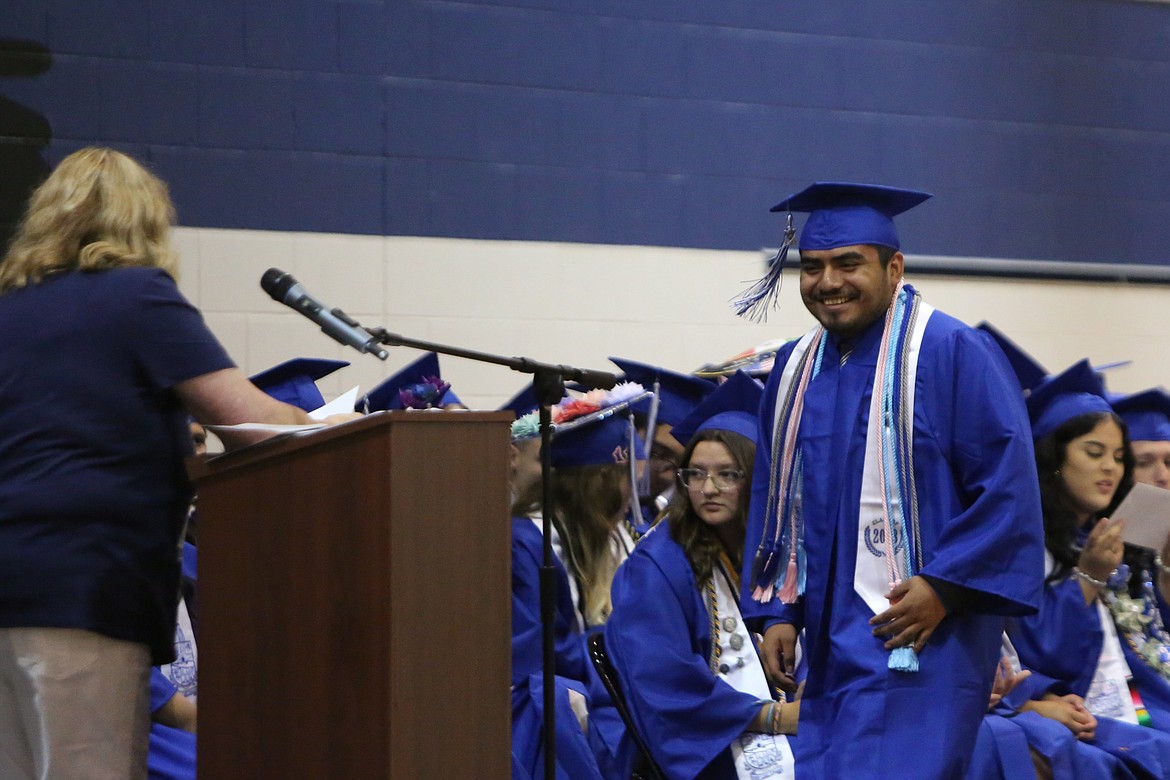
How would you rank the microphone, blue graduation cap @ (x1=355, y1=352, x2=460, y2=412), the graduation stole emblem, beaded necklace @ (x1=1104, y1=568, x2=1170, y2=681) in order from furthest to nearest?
blue graduation cap @ (x1=355, y1=352, x2=460, y2=412)
beaded necklace @ (x1=1104, y1=568, x2=1170, y2=681)
the graduation stole emblem
the microphone

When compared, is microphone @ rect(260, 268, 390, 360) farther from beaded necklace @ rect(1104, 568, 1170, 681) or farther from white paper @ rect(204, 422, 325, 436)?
beaded necklace @ rect(1104, 568, 1170, 681)

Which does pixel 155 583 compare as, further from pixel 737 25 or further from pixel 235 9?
pixel 737 25

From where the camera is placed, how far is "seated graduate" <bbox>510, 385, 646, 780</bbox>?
157 inches

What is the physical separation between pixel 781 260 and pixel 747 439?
0.69 metres

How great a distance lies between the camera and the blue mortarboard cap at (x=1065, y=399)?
460 cm

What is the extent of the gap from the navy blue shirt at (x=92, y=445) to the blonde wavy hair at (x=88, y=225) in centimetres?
4

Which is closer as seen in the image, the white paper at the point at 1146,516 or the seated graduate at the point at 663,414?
the white paper at the point at 1146,516

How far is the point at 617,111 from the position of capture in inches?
250

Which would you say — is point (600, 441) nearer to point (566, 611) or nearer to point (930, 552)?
point (566, 611)

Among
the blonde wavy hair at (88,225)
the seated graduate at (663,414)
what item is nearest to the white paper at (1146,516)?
the seated graduate at (663,414)

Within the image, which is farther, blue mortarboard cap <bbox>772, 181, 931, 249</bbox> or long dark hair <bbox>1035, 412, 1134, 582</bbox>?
long dark hair <bbox>1035, 412, 1134, 582</bbox>

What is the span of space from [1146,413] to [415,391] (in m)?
2.48

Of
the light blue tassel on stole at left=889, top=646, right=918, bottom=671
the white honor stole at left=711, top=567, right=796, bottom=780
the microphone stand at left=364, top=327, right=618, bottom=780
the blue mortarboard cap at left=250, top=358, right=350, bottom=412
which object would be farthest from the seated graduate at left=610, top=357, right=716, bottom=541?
the microphone stand at left=364, top=327, right=618, bottom=780

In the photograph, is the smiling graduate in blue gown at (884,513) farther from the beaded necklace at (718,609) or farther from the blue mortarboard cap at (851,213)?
the beaded necklace at (718,609)
